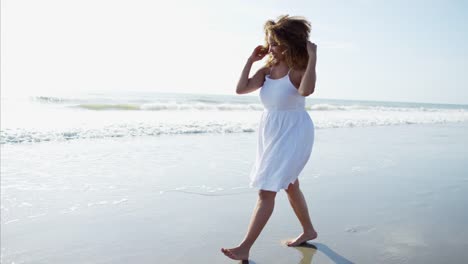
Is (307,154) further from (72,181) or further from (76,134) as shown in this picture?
(76,134)

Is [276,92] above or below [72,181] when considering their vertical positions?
above

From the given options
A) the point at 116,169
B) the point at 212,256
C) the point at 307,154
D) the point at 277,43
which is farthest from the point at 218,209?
the point at 116,169

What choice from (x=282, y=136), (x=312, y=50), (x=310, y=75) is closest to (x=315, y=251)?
(x=282, y=136)

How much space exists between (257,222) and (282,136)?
0.67m

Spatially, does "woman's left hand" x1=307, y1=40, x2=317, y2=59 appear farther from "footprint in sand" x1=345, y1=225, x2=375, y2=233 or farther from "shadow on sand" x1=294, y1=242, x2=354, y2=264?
"footprint in sand" x1=345, y1=225, x2=375, y2=233

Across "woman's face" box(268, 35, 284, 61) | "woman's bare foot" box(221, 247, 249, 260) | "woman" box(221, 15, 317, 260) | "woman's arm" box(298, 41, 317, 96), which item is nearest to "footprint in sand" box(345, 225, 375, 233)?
"woman" box(221, 15, 317, 260)

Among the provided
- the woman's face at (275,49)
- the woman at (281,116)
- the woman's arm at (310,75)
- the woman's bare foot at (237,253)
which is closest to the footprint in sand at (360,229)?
the woman at (281,116)

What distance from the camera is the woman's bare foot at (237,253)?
10.3 ft

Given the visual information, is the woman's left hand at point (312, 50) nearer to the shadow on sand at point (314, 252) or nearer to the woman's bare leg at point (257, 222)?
the woman's bare leg at point (257, 222)

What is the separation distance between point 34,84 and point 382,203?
190ft

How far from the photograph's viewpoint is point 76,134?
11.0m

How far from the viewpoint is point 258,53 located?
10.9 feet

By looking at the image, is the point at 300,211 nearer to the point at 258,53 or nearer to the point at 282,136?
the point at 282,136

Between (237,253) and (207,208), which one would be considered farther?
(207,208)
